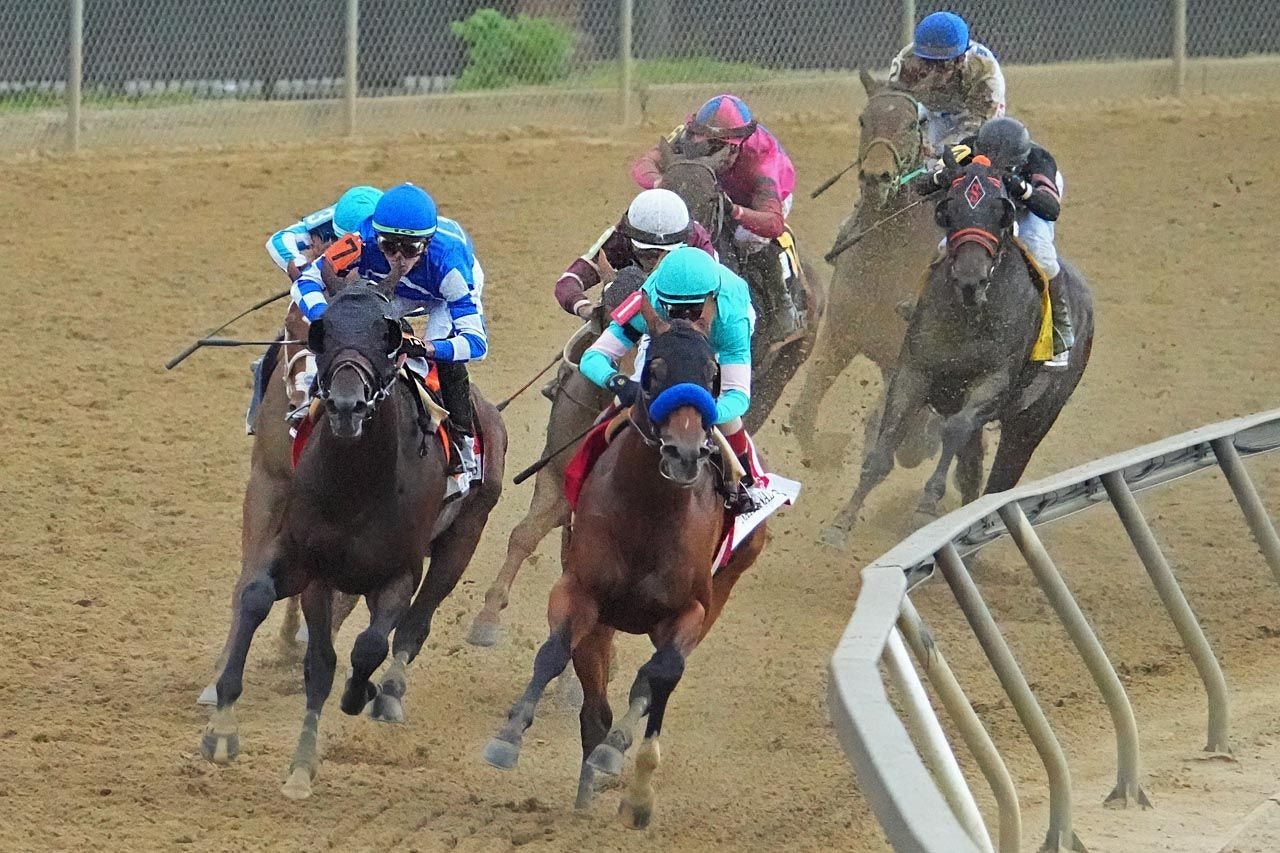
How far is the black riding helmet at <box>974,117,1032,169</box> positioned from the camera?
393 inches

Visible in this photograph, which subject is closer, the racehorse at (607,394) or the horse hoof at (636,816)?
the horse hoof at (636,816)

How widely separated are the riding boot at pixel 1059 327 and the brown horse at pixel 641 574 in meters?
3.70

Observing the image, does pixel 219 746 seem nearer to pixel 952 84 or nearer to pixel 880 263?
pixel 880 263

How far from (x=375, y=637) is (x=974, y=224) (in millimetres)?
3967

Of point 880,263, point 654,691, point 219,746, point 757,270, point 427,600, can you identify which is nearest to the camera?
point 219,746

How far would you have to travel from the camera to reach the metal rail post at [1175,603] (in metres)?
6.54

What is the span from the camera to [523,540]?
8.04 m

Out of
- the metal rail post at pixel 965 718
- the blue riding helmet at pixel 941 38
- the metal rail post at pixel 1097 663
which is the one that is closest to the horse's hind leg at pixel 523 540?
the metal rail post at pixel 1097 663

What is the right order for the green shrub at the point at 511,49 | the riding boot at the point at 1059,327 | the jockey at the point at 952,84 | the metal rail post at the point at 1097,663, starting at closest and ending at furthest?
the metal rail post at the point at 1097,663
the riding boot at the point at 1059,327
the jockey at the point at 952,84
the green shrub at the point at 511,49

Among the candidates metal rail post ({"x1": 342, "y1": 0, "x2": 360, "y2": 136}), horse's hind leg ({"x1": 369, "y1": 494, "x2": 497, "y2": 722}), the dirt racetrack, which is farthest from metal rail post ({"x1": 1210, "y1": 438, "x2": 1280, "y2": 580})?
metal rail post ({"x1": 342, "y1": 0, "x2": 360, "y2": 136})

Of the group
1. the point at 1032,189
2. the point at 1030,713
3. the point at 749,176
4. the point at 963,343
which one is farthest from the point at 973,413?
the point at 1030,713

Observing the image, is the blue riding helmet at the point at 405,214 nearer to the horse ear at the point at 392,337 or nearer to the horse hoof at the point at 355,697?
the horse ear at the point at 392,337

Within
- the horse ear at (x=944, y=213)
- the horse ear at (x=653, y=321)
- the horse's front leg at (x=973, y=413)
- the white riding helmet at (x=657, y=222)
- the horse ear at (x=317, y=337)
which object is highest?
the white riding helmet at (x=657, y=222)

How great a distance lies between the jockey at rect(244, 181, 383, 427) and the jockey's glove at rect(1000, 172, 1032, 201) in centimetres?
330
